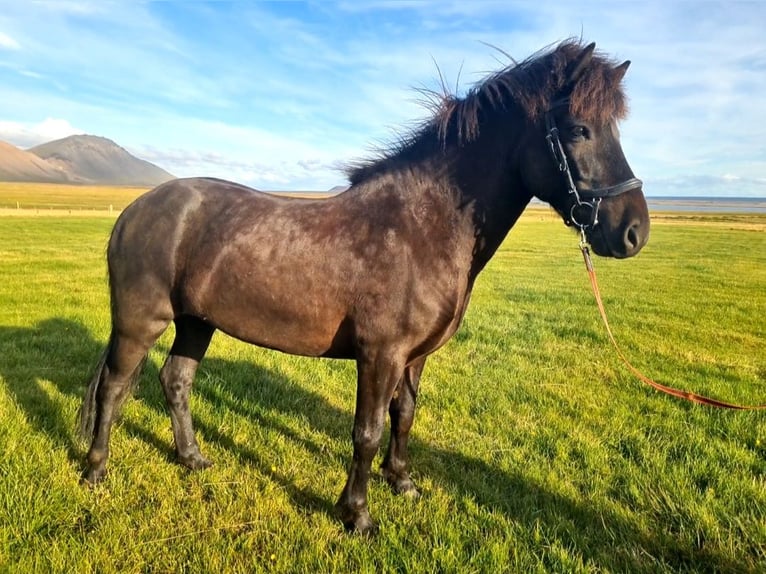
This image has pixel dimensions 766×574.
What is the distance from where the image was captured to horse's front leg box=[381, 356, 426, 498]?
370cm

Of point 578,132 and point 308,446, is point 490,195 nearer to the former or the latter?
point 578,132

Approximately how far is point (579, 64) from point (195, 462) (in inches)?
155

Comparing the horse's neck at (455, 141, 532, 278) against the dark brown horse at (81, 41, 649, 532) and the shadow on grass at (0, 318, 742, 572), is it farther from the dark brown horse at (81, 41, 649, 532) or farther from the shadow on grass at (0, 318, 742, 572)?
the shadow on grass at (0, 318, 742, 572)

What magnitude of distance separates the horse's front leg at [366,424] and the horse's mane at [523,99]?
1.37m

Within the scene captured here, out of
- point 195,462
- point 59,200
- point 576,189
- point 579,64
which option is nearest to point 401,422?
point 195,462

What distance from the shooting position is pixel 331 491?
3.54m

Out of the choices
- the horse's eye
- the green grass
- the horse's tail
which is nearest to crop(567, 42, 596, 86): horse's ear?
the horse's eye

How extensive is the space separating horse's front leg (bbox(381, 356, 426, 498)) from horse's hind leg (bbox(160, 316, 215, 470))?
1.50 meters

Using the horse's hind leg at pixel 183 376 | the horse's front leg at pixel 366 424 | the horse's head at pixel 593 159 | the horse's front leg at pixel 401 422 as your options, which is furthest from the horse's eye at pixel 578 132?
the horse's hind leg at pixel 183 376

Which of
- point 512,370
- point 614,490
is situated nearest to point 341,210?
point 614,490

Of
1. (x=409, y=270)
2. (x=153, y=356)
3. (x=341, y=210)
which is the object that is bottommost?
(x=153, y=356)

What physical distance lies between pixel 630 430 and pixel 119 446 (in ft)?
15.2

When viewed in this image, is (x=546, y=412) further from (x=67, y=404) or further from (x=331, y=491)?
(x=67, y=404)

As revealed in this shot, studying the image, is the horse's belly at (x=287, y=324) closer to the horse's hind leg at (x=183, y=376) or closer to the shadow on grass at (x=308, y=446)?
the horse's hind leg at (x=183, y=376)
